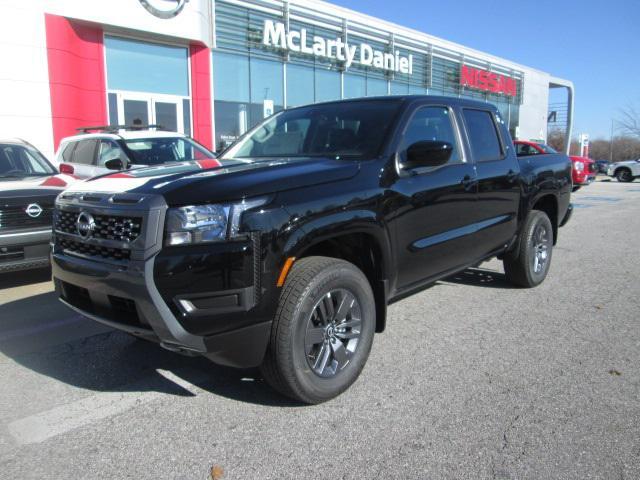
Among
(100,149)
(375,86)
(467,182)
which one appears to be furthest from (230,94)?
(467,182)

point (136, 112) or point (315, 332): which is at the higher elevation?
point (136, 112)

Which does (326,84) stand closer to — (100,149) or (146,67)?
(146,67)

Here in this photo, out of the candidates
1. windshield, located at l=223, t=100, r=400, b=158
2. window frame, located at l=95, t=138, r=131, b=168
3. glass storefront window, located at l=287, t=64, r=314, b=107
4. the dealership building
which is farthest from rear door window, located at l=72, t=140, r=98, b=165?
glass storefront window, located at l=287, t=64, r=314, b=107

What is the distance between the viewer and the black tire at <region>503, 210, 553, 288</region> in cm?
539

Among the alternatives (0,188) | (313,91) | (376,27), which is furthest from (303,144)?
(376,27)

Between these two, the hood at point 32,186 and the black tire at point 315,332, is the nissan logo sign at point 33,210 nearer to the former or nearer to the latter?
the hood at point 32,186

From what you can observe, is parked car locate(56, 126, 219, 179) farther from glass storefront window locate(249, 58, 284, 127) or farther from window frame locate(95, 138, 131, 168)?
glass storefront window locate(249, 58, 284, 127)

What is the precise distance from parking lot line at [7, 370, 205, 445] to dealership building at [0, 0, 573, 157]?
1145 cm

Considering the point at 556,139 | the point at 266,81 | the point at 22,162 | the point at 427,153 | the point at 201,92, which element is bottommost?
the point at 22,162

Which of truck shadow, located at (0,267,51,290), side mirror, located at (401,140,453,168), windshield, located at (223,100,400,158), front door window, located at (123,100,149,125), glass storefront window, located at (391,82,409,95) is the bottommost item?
truck shadow, located at (0,267,51,290)

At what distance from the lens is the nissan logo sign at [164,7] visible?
14.3 metres

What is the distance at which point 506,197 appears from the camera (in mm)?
4898

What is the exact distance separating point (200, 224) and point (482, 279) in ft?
14.3

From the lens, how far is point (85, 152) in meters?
8.92
